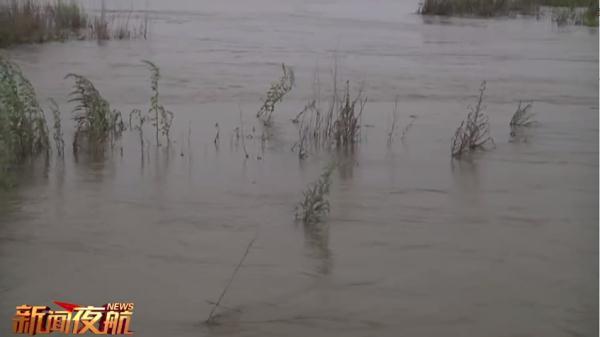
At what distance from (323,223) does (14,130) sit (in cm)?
227

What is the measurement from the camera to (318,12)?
19312mm

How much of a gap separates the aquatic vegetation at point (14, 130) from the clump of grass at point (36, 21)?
6289mm

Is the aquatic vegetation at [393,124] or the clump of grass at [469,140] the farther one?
the aquatic vegetation at [393,124]

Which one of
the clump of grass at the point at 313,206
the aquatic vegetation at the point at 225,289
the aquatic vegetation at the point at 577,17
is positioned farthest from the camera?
the aquatic vegetation at the point at 577,17

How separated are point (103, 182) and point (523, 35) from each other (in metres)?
11.5

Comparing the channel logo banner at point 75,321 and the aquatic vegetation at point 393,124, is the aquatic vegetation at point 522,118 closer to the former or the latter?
the aquatic vegetation at point 393,124

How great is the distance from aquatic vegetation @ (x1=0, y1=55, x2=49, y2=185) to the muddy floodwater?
0.17 meters

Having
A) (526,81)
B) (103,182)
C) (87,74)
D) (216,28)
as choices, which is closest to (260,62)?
(87,74)

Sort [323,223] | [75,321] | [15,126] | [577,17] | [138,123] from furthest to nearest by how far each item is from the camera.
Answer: [577,17] < [138,123] < [15,126] < [323,223] < [75,321]

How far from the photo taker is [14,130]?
18.9ft

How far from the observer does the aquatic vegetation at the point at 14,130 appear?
5.34 meters

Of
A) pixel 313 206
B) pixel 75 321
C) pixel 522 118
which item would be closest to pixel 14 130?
pixel 313 206

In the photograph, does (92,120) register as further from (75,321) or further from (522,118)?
(522,118)

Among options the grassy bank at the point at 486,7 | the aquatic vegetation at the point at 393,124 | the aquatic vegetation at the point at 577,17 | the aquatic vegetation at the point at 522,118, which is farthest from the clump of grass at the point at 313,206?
the grassy bank at the point at 486,7
